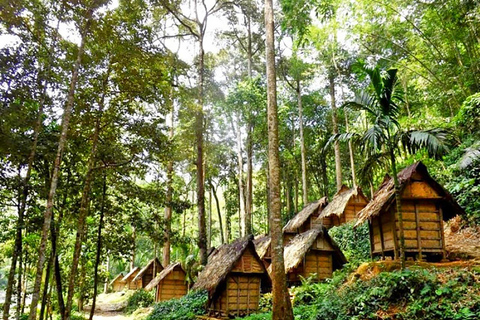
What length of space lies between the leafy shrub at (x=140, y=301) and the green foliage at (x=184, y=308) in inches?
375

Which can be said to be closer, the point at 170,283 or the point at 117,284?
the point at 170,283

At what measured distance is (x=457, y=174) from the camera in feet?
46.8

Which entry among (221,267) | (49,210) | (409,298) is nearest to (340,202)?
(221,267)

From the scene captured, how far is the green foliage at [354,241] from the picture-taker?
17.2 meters

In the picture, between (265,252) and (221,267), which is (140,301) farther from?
(221,267)

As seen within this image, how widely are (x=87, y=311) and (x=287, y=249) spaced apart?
57.5 ft

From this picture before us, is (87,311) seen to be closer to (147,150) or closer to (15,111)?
(147,150)

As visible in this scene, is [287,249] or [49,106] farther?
[287,249]

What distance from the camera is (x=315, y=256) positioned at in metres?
16.6

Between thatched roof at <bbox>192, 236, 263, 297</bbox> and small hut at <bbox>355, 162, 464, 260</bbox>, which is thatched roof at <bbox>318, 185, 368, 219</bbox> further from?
small hut at <bbox>355, 162, 464, 260</bbox>

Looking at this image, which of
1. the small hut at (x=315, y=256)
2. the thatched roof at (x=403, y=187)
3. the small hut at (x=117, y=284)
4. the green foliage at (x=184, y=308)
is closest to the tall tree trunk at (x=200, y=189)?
the green foliage at (x=184, y=308)

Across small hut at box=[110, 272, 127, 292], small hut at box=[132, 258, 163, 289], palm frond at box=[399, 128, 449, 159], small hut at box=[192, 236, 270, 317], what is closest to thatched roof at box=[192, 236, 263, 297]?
small hut at box=[192, 236, 270, 317]

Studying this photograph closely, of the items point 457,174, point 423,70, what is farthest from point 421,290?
point 423,70

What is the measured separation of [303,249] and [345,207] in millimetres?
7072
